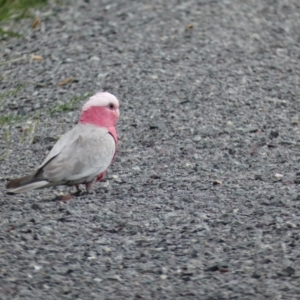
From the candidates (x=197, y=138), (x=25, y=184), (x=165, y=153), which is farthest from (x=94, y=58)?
(x=25, y=184)

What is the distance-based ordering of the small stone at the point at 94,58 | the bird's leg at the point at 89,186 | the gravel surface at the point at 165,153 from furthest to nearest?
the small stone at the point at 94,58 < the bird's leg at the point at 89,186 < the gravel surface at the point at 165,153

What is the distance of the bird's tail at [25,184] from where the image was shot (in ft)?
17.2

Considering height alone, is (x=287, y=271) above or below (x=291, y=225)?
above

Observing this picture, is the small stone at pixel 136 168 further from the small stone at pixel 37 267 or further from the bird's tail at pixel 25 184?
the small stone at pixel 37 267

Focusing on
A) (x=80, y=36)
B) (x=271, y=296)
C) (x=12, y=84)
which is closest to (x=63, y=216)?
(x=271, y=296)

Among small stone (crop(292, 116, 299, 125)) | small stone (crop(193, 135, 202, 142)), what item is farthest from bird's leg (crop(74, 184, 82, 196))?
small stone (crop(292, 116, 299, 125))

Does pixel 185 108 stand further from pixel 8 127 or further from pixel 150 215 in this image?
pixel 150 215

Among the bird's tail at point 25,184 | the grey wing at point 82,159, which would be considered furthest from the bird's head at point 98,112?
the bird's tail at point 25,184

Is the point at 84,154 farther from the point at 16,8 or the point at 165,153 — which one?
the point at 16,8

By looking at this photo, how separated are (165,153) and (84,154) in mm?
995

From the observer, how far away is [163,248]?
4.87 metres

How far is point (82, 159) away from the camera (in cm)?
552

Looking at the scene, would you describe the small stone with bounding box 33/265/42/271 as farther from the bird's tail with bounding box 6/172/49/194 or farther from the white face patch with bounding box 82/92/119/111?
the white face patch with bounding box 82/92/119/111

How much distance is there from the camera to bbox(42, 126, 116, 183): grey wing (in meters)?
5.41
